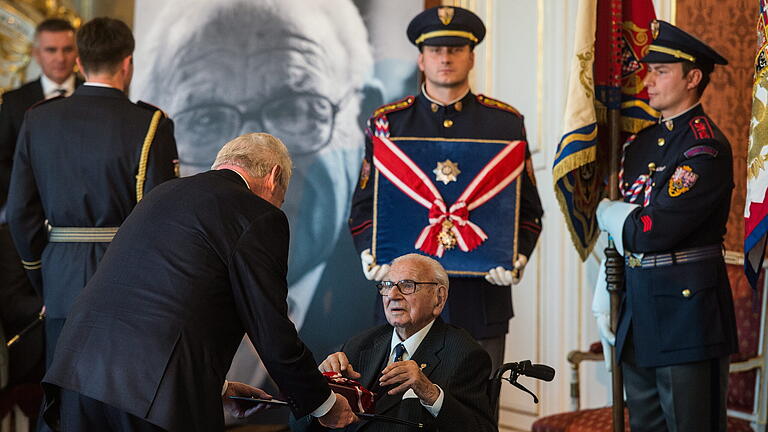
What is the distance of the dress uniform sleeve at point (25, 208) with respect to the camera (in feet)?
12.6

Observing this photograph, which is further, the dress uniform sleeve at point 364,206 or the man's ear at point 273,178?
the dress uniform sleeve at point 364,206

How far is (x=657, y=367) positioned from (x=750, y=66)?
1883 mm

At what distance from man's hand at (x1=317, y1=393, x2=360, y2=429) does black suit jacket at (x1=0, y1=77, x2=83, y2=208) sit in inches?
113

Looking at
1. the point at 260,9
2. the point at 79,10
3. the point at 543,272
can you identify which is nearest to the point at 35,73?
the point at 79,10

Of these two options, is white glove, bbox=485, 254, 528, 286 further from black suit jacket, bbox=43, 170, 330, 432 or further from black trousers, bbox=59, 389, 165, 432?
black trousers, bbox=59, 389, 165, 432

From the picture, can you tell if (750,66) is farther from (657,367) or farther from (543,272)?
(657,367)

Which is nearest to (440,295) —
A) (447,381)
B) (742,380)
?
(447,381)

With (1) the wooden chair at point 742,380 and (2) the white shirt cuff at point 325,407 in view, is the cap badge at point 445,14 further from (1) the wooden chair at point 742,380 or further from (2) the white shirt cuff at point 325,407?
(2) the white shirt cuff at point 325,407

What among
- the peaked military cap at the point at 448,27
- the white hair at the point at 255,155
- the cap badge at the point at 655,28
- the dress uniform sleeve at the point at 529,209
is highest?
the peaked military cap at the point at 448,27

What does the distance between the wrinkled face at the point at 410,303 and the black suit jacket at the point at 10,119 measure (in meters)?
2.62

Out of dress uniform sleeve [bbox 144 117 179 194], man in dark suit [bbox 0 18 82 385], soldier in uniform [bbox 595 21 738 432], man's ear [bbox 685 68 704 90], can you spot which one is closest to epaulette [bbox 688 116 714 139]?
soldier in uniform [bbox 595 21 738 432]

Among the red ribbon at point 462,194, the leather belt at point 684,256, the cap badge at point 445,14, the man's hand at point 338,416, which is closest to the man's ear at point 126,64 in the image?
the red ribbon at point 462,194

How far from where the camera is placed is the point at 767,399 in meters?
4.18

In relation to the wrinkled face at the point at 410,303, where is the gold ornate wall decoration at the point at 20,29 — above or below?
above
